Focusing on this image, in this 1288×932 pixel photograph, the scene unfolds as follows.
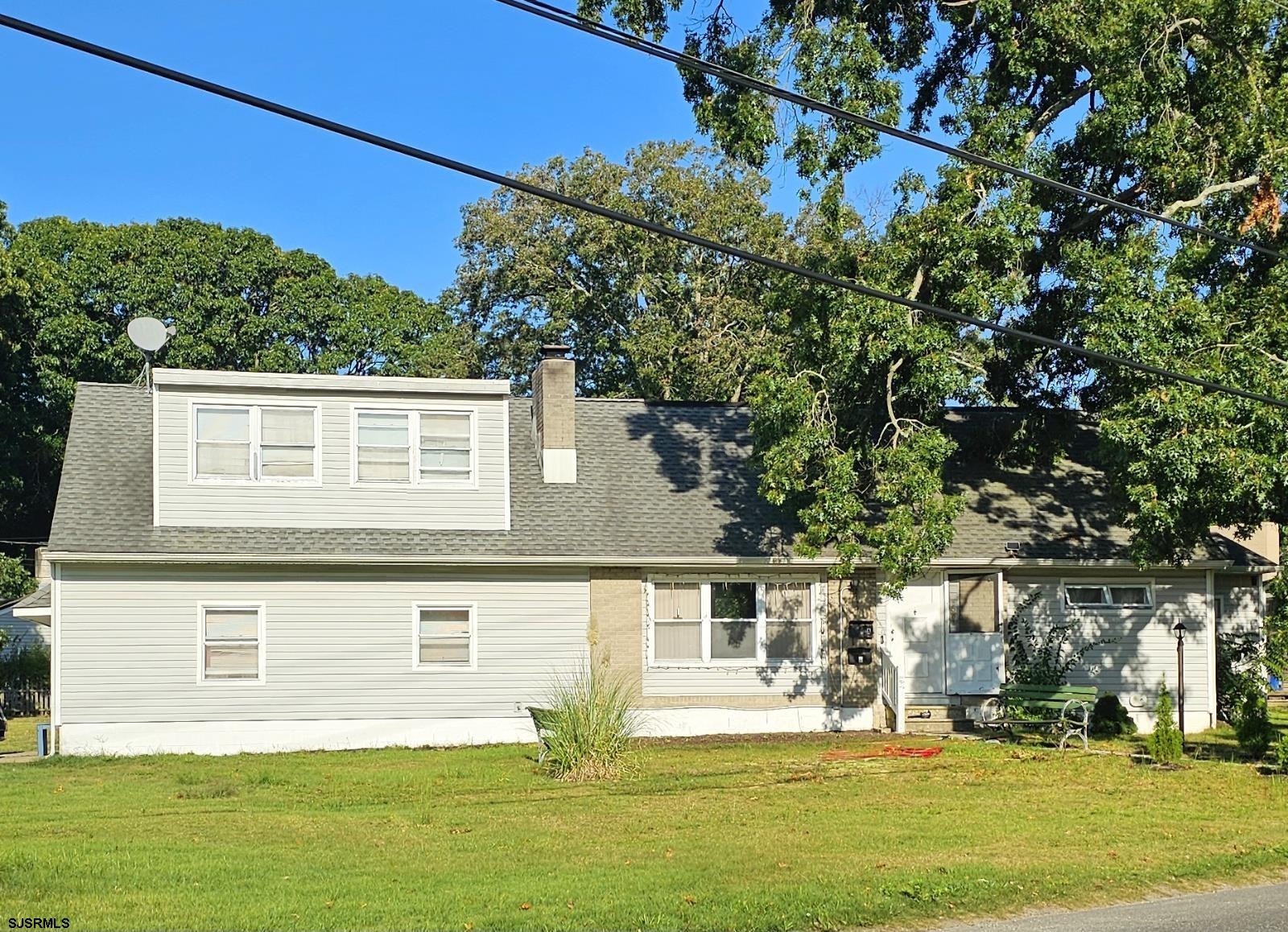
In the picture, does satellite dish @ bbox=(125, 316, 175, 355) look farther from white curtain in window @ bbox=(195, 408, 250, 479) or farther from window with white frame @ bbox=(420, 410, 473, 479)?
window with white frame @ bbox=(420, 410, 473, 479)

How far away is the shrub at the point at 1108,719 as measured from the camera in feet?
73.5

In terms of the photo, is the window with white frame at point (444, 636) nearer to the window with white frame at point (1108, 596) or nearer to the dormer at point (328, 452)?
the dormer at point (328, 452)

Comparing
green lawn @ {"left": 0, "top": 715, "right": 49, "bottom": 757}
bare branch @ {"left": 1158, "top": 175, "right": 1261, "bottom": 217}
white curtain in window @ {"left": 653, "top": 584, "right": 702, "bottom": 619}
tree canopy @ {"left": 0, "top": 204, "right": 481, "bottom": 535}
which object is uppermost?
tree canopy @ {"left": 0, "top": 204, "right": 481, "bottom": 535}

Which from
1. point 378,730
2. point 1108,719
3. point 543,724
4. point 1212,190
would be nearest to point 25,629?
point 378,730

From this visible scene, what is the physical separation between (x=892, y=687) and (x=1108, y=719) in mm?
3370

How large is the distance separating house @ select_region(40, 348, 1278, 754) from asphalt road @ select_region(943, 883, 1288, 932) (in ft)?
39.2

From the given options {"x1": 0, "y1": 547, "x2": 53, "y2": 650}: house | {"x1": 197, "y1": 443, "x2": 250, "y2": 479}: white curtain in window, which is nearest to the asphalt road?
{"x1": 197, "y1": 443, "x2": 250, "y2": 479}: white curtain in window

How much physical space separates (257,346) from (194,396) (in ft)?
85.0

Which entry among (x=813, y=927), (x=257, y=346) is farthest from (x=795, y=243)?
(x=813, y=927)

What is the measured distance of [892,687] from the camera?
22.7 metres

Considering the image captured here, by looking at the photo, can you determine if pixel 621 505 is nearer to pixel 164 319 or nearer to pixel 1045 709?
pixel 1045 709

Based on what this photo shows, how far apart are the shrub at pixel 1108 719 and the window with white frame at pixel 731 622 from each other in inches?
176

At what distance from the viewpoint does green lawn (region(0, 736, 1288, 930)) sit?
9750 millimetres

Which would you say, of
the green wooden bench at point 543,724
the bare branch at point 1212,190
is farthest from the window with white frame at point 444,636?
the bare branch at point 1212,190
